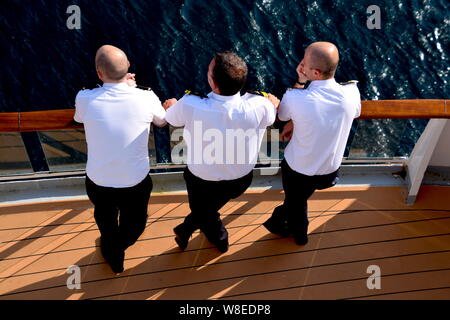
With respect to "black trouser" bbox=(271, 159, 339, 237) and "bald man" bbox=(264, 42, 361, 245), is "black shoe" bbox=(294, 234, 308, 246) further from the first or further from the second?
"bald man" bbox=(264, 42, 361, 245)

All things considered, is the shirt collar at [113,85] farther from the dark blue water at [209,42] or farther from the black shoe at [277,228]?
the dark blue water at [209,42]

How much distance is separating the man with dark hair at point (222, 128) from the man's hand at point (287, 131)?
A: 0.22 m

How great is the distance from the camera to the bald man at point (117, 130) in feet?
8.96

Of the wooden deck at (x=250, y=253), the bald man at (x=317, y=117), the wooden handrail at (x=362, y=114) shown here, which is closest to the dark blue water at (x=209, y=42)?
the wooden deck at (x=250, y=253)

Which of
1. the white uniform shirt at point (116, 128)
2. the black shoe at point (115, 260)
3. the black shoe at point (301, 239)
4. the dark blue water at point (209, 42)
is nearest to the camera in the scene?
the white uniform shirt at point (116, 128)

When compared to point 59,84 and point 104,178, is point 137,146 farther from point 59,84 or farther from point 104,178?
point 59,84

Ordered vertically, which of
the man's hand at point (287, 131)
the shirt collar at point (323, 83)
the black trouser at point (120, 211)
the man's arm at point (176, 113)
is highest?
the shirt collar at point (323, 83)

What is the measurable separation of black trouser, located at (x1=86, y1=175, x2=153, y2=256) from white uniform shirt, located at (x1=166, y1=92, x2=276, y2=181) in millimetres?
424

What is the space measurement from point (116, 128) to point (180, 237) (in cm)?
116

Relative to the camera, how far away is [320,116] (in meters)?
2.83

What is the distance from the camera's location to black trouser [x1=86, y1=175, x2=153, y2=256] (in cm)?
300

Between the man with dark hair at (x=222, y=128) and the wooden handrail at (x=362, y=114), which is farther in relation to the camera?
the wooden handrail at (x=362, y=114)

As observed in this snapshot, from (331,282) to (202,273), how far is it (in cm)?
95
